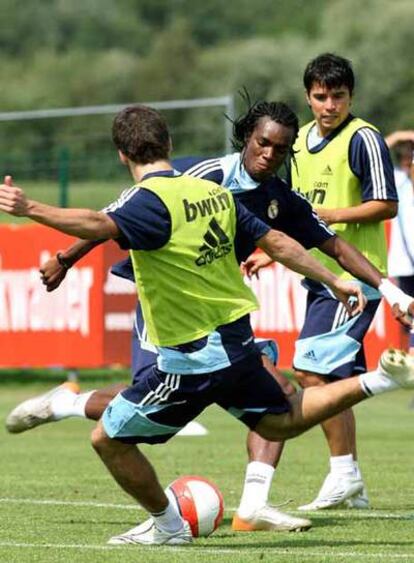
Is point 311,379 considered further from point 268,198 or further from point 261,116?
point 261,116

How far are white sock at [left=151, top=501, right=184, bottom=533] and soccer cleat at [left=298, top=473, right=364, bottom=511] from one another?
1.64 m

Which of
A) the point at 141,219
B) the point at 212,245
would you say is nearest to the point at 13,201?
the point at 141,219

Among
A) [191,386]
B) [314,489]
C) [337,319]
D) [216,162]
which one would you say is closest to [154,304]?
[191,386]

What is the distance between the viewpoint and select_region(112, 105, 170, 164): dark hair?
866cm

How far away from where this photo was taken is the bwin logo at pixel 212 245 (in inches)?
339

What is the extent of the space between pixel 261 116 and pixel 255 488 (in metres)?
1.97

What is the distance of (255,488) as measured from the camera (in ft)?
31.9

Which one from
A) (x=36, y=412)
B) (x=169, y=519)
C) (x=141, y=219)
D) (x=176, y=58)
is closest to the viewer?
(x=141, y=219)

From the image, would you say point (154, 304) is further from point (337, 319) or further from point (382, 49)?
point (382, 49)

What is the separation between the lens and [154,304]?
28.6ft

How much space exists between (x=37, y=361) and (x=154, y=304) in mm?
11460

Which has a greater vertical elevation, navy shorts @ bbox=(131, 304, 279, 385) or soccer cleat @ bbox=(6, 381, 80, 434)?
navy shorts @ bbox=(131, 304, 279, 385)

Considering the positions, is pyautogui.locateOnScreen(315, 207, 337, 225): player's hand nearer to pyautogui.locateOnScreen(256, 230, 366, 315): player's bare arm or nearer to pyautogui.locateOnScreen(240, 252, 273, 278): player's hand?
pyautogui.locateOnScreen(240, 252, 273, 278): player's hand

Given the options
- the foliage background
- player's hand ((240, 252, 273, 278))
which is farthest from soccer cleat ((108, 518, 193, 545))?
the foliage background
